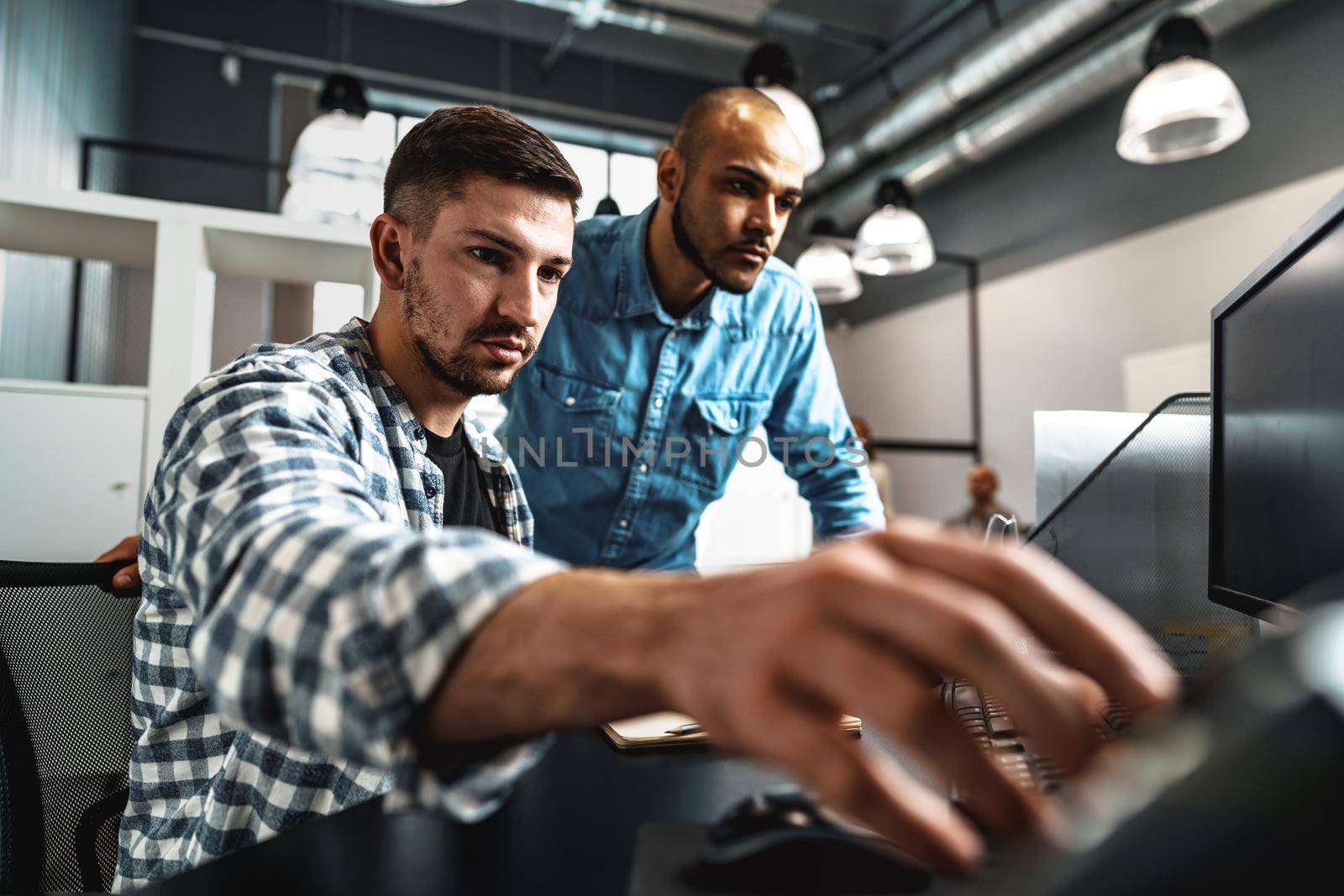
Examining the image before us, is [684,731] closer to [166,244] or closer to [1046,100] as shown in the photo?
[166,244]

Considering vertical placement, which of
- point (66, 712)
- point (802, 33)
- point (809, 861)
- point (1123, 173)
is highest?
point (802, 33)

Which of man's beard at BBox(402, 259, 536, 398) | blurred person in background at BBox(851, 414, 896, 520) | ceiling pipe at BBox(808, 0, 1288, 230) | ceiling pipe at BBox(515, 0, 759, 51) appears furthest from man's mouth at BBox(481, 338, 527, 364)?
ceiling pipe at BBox(515, 0, 759, 51)

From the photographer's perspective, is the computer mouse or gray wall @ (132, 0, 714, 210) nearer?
the computer mouse

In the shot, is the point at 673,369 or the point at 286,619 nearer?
the point at 286,619

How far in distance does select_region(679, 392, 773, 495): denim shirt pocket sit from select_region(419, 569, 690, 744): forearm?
146 cm

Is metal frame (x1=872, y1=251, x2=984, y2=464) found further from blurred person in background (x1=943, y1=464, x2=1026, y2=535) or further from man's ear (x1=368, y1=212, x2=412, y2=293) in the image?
man's ear (x1=368, y1=212, x2=412, y2=293)

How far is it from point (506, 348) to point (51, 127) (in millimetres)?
3574

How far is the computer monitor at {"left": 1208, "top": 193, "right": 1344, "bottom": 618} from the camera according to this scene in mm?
683

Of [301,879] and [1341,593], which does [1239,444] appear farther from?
[301,879]

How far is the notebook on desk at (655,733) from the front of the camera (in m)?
0.80

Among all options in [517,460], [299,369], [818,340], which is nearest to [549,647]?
[299,369]

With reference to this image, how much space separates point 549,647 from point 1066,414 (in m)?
1.11

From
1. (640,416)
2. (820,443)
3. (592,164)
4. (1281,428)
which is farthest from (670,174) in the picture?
(592,164)

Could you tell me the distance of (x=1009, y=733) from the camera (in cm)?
70
